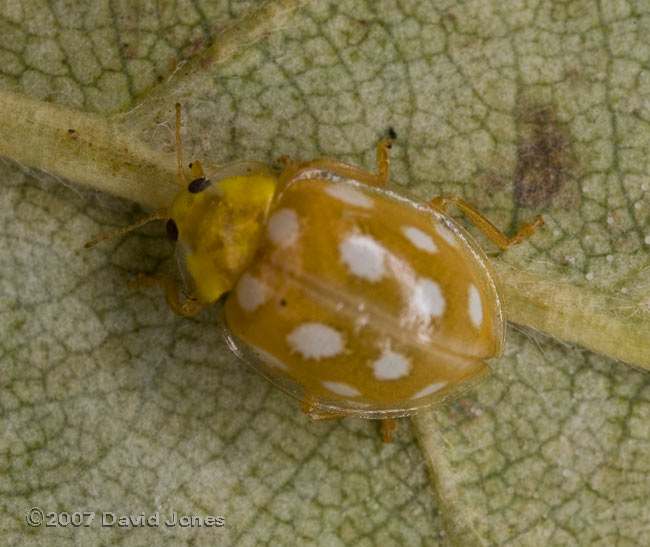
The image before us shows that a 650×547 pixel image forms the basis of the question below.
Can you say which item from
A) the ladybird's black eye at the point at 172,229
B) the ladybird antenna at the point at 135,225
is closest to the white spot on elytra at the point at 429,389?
the ladybird's black eye at the point at 172,229

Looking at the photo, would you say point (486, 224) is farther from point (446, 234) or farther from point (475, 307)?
point (475, 307)

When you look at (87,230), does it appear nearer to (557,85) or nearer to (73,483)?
(73,483)

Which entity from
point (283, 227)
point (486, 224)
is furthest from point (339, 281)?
point (486, 224)

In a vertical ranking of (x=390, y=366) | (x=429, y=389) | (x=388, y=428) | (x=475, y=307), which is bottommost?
(x=388, y=428)

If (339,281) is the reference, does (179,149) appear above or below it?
above

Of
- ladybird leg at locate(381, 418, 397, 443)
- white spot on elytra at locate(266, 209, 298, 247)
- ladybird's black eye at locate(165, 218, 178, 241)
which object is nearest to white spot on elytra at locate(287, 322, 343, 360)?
white spot on elytra at locate(266, 209, 298, 247)

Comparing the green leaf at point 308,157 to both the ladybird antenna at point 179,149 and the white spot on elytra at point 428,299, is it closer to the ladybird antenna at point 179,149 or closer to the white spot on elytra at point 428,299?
the ladybird antenna at point 179,149
